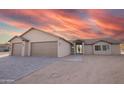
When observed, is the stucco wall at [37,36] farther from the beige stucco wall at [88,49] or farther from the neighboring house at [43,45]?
the beige stucco wall at [88,49]

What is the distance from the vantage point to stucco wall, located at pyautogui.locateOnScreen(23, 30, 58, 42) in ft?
41.0

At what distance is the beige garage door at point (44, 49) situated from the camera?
12102 millimetres

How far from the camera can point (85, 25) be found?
25.9ft

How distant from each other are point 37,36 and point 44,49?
188 cm

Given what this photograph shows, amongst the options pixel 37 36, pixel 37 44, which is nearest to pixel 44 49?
pixel 37 44

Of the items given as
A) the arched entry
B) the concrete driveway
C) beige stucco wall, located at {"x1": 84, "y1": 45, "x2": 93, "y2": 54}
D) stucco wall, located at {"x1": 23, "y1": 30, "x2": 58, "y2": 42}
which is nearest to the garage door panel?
stucco wall, located at {"x1": 23, "y1": 30, "x2": 58, "y2": 42}

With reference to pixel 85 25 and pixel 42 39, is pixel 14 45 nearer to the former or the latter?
pixel 42 39

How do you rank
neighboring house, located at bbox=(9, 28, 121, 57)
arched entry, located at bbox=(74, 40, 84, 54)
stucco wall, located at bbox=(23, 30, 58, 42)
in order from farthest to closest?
arched entry, located at bbox=(74, 40, 84, 54) < stucco wall, located at bbox=(23, 30, 58, 42) < neighboring house, located at bbox=(9, 28, 121, 57)

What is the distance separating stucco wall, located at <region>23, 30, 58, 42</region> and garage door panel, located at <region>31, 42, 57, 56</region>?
0.43m

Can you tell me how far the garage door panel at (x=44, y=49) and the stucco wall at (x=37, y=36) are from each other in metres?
0.43

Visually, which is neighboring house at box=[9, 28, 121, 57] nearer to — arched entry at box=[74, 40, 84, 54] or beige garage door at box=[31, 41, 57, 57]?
beige garage door at box=[31, 41, 57, 57]
